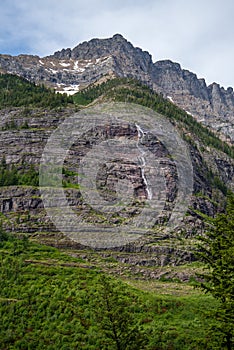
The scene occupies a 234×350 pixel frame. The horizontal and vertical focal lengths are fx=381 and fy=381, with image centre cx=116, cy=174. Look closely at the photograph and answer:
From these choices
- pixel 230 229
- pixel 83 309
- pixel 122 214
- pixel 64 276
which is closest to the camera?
pixel 230 229

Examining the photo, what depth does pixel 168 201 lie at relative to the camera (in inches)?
3270

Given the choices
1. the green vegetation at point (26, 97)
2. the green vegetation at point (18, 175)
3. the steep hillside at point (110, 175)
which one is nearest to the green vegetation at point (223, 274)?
the steep hillside at point (110, 175)

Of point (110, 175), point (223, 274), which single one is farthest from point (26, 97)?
point (223, 274)

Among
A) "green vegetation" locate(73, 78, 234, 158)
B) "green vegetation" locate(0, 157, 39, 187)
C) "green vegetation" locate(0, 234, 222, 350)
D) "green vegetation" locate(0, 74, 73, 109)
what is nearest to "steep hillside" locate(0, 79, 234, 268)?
"green vegetation" locate(0, 157, 39, 187)

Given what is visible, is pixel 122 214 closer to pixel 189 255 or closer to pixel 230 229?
pixel 189 255

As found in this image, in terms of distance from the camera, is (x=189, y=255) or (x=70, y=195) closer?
(x=189, y=255)

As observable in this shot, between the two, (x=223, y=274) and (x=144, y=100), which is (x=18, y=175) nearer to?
(x=223, y=274)

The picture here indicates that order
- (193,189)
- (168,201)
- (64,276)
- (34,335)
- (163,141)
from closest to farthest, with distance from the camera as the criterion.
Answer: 1. (34,335)
2. (64,276)
3. (168,201)
4. (193,189)
5. (163,141)

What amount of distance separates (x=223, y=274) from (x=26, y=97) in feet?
377

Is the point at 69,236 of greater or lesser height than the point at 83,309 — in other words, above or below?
above

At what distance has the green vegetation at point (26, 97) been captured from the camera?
119 meters

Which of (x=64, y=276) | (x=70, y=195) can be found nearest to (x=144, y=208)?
(x=70, y=195)

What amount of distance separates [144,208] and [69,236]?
18.9m

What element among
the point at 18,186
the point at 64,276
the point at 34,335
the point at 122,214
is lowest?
the point at 34,335
